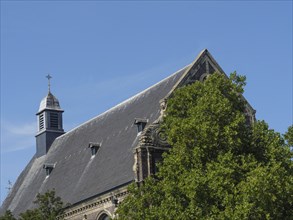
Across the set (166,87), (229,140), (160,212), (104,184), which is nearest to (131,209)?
(160,212)

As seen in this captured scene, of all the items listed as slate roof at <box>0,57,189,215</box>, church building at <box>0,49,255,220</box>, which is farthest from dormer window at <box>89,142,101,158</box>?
slate roof at <box>0,57,189,215</box>

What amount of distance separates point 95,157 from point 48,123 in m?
13.5

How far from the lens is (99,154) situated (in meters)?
52.7

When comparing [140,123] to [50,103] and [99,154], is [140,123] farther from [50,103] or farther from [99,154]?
[50,103]

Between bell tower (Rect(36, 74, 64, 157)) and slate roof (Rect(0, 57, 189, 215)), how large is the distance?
101 centimetres

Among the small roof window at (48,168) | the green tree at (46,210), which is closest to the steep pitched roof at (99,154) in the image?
the small roof window at (48,168)

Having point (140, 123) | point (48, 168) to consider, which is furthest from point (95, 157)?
point (48, 168)

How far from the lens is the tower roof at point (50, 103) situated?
66062 millimetres

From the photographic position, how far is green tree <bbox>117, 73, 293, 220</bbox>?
32062 mm

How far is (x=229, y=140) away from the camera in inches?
1350

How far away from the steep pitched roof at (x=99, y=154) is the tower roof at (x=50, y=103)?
12.9ft

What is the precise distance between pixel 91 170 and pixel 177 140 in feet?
57.7

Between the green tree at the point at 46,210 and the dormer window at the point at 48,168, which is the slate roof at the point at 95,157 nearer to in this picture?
the dormer window at the point at 48,168

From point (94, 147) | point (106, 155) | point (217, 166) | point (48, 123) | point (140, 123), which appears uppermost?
point (48, 123)
